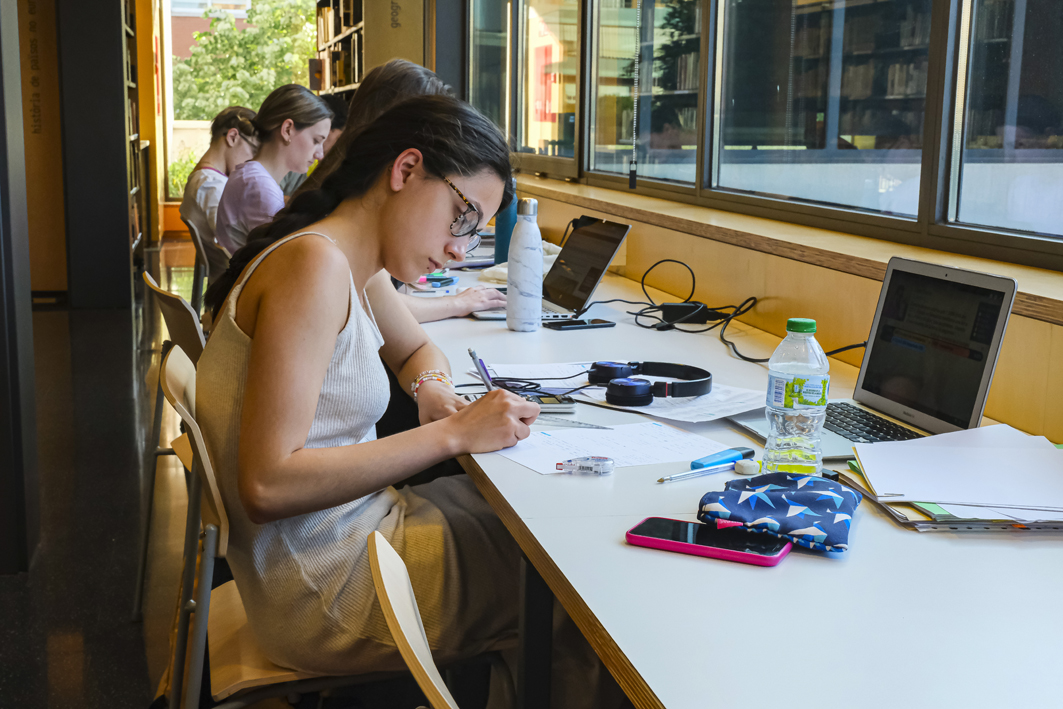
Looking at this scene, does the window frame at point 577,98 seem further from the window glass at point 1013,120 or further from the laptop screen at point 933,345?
the laptop screen at point 933,345

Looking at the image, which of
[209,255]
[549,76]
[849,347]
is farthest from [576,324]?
→ [549,76]

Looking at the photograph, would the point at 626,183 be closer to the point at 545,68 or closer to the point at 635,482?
the point at 545,68

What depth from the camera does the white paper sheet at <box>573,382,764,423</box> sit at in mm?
1472

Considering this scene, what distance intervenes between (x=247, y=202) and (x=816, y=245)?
2037 millimetres

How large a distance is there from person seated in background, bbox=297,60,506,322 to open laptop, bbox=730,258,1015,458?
79 centimetres

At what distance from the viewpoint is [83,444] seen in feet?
11.4

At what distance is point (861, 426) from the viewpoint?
1.44 m

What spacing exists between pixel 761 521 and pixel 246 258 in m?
0.90

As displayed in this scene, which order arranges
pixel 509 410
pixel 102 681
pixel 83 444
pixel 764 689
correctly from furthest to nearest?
1. pixel 83 444
2. pixel 102 681
3. pixel 509 410
4. pixel 764 689

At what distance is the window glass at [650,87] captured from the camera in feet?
11.1

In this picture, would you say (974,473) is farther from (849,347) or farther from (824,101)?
(824,101)

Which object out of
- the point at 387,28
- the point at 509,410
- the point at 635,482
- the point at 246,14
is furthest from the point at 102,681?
the point at 246,14

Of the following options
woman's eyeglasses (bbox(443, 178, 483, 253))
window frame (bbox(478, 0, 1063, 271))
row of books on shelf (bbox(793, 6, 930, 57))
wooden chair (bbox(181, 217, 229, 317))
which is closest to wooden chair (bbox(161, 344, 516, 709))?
woman's eyeglasses (bbox(443, 178, 483, 253))

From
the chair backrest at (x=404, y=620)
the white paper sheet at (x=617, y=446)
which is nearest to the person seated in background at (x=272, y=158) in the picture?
the white paper sheet at (x=617, y=446)
